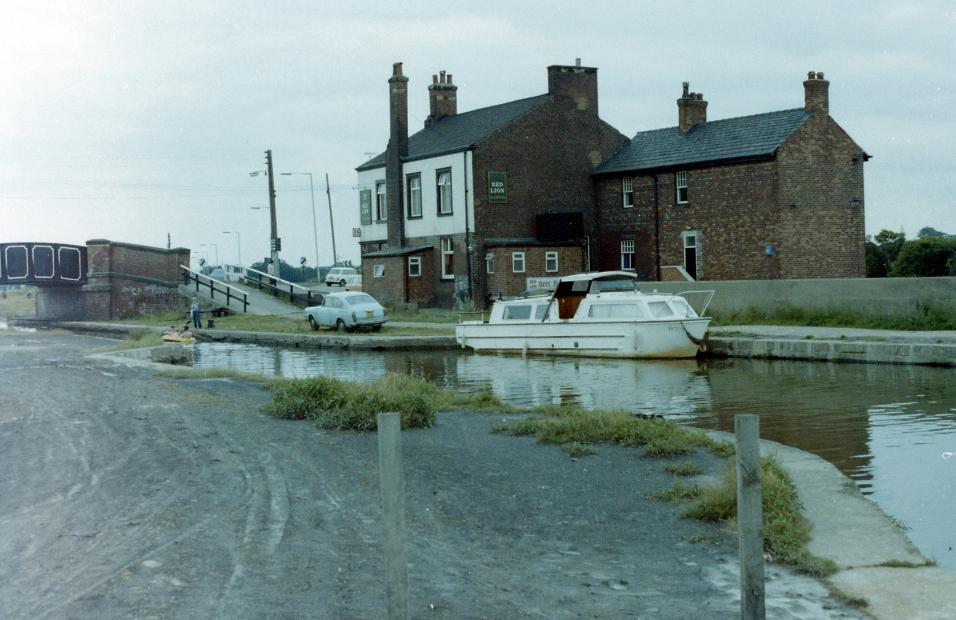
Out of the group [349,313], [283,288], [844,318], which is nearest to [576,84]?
[349,313]

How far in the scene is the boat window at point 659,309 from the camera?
29.9m

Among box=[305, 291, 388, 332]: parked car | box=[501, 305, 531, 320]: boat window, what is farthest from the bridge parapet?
box=[501, 305, 531, 320]: boat window

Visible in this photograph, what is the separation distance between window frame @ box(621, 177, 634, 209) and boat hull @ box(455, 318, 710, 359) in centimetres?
1595

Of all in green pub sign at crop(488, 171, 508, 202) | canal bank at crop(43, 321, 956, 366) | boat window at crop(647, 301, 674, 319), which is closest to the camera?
canal bank at crop(43, 321, 956, 366)

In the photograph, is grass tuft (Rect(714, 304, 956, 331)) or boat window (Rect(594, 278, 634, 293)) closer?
grass tuft (Rect(714, 304, 956, 331))

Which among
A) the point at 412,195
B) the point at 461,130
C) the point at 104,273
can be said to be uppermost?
the point at 461,130

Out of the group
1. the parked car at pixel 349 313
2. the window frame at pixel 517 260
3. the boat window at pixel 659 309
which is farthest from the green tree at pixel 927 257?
the parked car at pixel 349 313

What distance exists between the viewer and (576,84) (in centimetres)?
4844

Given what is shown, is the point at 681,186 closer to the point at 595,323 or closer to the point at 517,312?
the point at 517,312

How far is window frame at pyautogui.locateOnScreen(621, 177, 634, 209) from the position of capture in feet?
156

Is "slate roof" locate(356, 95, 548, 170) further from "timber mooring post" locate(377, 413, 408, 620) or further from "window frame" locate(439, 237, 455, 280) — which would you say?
"timber mooring post" locate(377, 413, 408, 620)

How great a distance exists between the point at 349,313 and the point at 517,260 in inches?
368

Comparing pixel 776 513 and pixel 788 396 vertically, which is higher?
pixel 776 513

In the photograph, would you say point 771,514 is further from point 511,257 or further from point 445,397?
point 511,257
